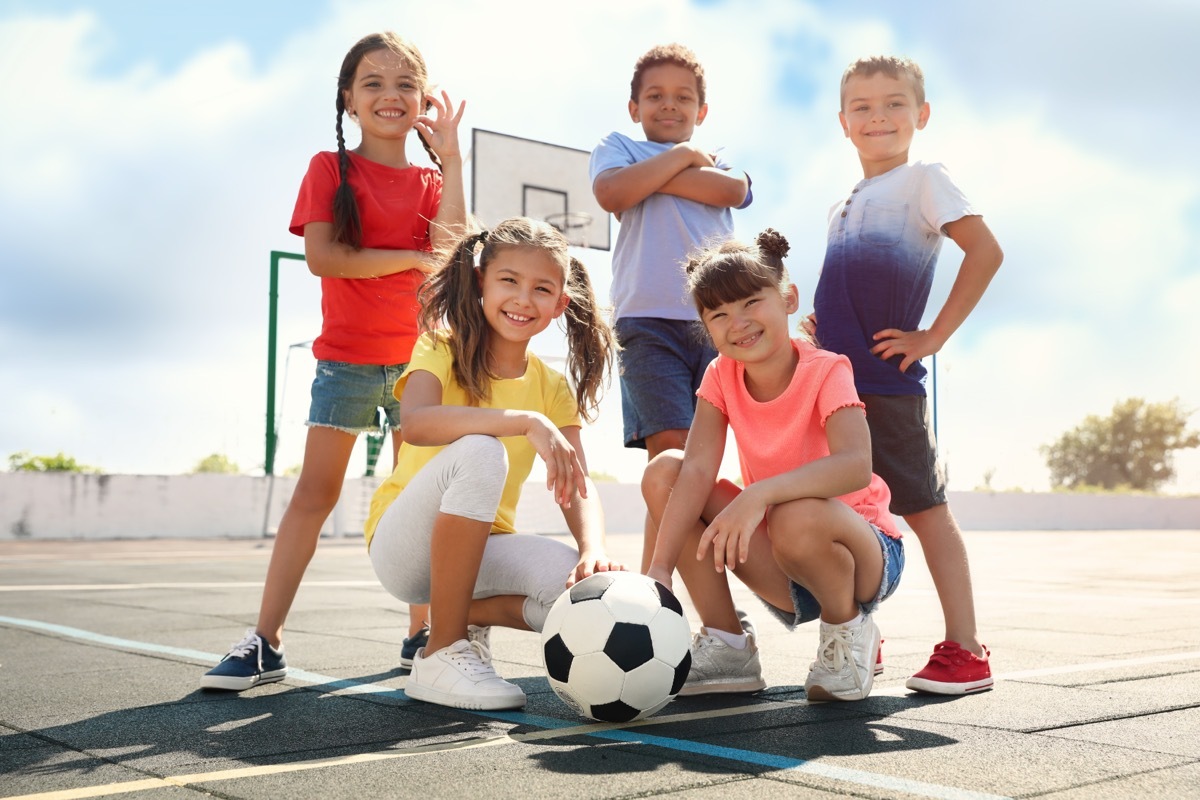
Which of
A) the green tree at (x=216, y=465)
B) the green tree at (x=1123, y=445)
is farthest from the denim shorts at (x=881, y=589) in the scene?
the green tree at (x=1123, y=445)

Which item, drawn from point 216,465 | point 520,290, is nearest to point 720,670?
point 520,290

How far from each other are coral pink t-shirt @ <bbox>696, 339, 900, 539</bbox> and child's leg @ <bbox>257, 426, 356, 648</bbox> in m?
1.12

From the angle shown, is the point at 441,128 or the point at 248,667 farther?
the point at 441,128

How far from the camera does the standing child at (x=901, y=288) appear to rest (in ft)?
9.78

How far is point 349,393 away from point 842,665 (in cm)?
160

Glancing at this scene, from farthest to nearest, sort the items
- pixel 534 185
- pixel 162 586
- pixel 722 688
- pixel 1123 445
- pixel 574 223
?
1. pixel 1123 445
2. pixel 574 223
3. pixel 534 185
4. pixel 162 586
5. pixel 722 688

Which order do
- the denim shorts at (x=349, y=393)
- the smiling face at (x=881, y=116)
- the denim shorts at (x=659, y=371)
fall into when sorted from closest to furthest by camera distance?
the smiling face at (x=881, y=116) < the denim shorts at (x=349, y=393) < the denim shorts at (x=659, y=371)

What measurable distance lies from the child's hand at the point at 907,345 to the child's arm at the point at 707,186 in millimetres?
803

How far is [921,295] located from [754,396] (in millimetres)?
658

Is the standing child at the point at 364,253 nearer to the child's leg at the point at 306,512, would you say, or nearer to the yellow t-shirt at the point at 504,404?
the child's leg at the point at 306,512

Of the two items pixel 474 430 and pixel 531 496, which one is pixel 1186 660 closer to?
pixel 474 430

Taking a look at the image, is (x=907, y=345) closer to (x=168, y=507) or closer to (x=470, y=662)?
(x=470, y=662)

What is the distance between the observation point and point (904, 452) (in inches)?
118

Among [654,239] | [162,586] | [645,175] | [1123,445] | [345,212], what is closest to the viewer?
[345,212]
